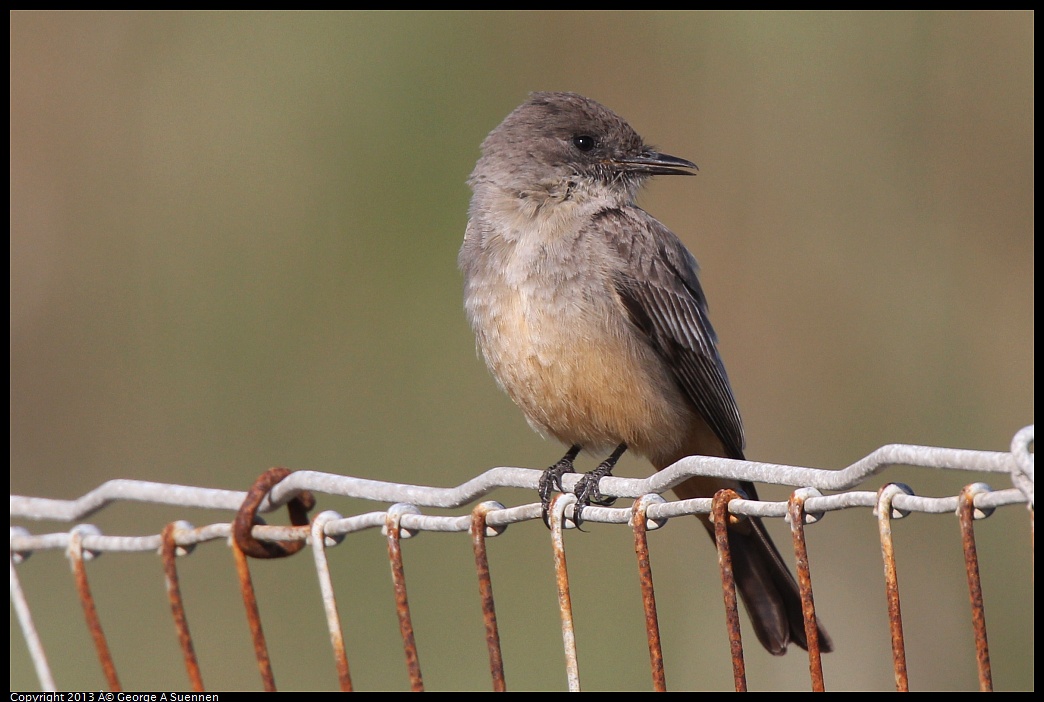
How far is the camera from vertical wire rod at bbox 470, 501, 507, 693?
246 cm

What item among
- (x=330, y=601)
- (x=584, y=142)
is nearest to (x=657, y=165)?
(x=584, y=142)

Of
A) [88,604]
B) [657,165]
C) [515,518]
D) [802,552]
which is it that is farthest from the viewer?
[657,165]

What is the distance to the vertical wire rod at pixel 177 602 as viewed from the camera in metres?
2.85

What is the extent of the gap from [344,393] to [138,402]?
4.02ft

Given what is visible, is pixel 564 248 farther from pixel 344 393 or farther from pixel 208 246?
pixel 208 246

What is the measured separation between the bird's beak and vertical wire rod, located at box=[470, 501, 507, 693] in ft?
8.07

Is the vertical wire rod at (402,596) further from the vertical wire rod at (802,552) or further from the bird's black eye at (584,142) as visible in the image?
the bird's black eye at (584,142)

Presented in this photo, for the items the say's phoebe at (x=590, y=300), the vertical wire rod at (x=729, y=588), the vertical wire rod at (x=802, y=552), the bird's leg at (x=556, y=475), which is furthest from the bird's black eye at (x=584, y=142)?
the vertical wire rod at (x=802, y=552)

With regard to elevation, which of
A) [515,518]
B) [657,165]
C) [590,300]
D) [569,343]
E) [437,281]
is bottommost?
[515,518]

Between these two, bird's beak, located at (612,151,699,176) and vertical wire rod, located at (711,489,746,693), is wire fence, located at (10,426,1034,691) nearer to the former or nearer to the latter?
vertical wire rod, located at (711,489,746,693)

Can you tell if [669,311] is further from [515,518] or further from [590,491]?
[515,518]

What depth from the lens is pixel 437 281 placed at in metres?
6.91

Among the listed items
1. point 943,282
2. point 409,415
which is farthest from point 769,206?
point 409,415

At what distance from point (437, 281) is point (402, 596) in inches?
175
